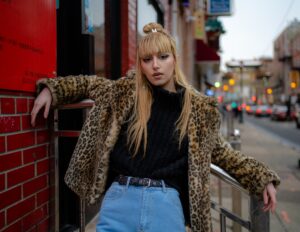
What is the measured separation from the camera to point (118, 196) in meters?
1.99

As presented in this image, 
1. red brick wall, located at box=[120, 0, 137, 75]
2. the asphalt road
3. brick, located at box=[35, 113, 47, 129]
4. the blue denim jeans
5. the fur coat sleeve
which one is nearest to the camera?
the blue denim jeans

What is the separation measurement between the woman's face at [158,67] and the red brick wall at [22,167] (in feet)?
2.52

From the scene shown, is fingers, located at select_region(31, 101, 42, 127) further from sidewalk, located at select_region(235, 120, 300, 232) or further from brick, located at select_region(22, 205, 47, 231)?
sidewalk, located at select_region(235, 120, 300, 232)

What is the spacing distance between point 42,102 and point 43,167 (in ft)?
1.71

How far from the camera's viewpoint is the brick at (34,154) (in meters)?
2.36

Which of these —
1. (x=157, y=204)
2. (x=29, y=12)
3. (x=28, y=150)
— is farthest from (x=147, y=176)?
(x=29, y=12)

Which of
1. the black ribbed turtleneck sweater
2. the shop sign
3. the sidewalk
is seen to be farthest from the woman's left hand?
the shop sign

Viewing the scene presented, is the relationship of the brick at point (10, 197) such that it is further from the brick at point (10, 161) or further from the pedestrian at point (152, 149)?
the pedestrian at point (152, 149)

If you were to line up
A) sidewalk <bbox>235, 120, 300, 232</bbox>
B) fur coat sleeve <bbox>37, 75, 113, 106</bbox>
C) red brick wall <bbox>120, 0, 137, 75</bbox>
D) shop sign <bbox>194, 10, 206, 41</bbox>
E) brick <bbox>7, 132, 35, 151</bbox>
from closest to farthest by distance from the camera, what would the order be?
brick <bbox>7, 132, 35, 151</bbox>
fur coat sleeve <bbox>37, 75, 113, 106</bbox>
sidewalk <bbox>235, 120, 300, 232</bbox>
red brick wall <bbox>120, 0, 137, 75</bbox>
shop sign <bbox>194, 10, 206, 41</bbox>

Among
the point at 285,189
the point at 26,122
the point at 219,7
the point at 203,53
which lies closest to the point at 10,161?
the point at 26,122

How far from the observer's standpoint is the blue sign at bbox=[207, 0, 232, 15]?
17.4m

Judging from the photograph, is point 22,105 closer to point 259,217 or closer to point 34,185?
point 34,185

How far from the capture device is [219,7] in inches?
699

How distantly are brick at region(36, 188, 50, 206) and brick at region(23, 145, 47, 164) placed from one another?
243 mm
